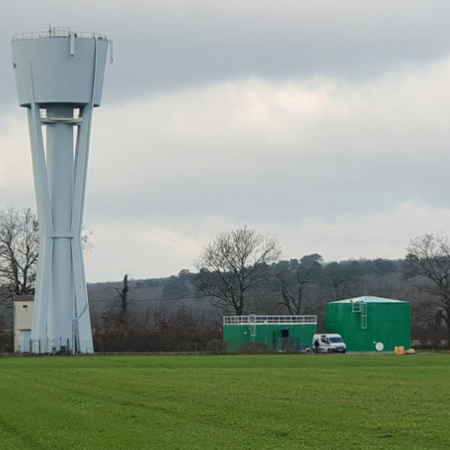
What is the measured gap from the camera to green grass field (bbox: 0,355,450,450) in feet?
83.5

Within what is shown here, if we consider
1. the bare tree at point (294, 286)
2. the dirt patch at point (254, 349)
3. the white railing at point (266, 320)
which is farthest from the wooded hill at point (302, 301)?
the dirt patch at point (254, 349)

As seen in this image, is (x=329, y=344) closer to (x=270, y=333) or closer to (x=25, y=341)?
(x=270, y=333)

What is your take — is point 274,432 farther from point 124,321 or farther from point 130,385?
point 124,321

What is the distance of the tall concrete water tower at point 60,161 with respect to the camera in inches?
3489

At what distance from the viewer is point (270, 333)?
97.3 m

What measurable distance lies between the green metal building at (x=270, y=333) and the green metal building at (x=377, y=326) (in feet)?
10.5

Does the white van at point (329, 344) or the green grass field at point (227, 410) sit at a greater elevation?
the white van at point (329, 344)

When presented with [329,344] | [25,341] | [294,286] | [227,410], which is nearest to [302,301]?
[294,286]

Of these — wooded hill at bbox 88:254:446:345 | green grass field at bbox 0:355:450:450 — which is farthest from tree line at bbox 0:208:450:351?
green grass field at bbox 0:355:450:450

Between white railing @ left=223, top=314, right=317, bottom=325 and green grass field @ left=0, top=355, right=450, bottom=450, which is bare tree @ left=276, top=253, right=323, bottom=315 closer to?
white railing @ left=223, top=314, right=317, bottom=325

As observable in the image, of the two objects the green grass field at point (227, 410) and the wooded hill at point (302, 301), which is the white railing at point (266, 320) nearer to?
the wooded hill at point (302, 301)

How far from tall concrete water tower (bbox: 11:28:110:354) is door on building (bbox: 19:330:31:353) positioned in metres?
3.88

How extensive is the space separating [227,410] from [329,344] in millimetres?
62182

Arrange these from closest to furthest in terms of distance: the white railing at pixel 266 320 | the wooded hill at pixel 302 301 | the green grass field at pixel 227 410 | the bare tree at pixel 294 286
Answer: the green grass field at pixel 227 410 < the white railing at pixel 266 320 < the wooded hill at pixel 302 301 < the bare tree at pixel 294 286
